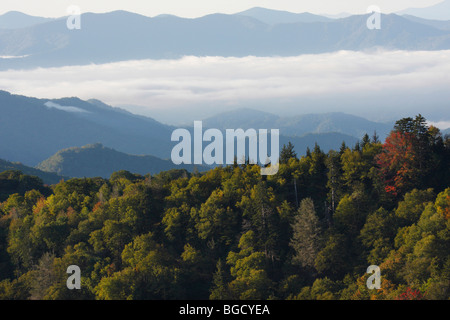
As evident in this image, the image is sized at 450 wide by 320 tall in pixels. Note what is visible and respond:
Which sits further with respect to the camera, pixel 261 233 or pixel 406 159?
pixel 406 159

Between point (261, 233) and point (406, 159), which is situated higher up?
point (406, 159)

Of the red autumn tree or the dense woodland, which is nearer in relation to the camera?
the dense woodland

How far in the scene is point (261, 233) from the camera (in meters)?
95.6

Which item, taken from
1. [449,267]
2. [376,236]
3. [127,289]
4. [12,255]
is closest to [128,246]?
A: [127,289]

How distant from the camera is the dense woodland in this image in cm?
8381

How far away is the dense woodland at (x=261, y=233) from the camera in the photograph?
275ft

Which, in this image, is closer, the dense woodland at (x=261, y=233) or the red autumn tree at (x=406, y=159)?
the dense woodland at (x=261, y=233)

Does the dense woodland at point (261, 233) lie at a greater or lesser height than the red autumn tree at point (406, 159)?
lesser

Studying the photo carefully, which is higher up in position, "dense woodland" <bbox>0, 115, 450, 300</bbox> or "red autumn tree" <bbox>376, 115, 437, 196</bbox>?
"red autumn tree" <bbox>376, 115, 437, 196</bbox>

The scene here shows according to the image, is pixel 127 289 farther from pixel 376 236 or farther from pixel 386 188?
pixel 386 188

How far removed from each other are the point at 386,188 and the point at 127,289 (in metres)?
51.7
